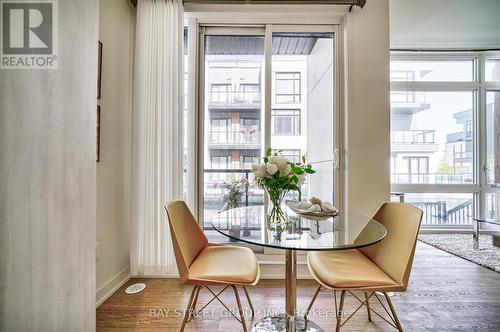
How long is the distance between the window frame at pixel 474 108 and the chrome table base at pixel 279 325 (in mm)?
3204

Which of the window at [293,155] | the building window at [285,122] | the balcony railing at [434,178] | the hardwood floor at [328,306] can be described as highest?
the building window at [285,122]

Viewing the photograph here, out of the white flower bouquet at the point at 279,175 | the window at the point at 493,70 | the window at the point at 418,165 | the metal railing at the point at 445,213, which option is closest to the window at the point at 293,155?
the white flower bouquet at the point at 279,175

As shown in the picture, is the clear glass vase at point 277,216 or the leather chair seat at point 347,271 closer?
the leather chair seat at point 347,271

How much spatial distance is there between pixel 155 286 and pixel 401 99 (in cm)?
460

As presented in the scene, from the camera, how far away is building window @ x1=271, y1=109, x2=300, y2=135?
7.88 feet

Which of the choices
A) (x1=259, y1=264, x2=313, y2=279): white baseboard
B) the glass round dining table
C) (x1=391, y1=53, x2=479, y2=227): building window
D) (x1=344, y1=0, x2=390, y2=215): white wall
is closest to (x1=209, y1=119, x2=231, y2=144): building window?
the glass round dining table

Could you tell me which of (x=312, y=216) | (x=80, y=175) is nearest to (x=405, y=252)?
(x=312, y=216)

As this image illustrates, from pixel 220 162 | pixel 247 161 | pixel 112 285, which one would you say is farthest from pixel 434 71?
pixel 112 285

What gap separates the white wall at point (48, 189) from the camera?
844mm

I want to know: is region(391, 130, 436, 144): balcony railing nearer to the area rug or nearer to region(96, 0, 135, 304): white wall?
the area rug

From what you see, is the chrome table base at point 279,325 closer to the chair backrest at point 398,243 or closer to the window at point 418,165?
the chair backrest at point 398,243

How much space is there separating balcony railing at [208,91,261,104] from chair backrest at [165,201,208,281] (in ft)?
4.30

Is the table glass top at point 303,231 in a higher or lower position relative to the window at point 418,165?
lower

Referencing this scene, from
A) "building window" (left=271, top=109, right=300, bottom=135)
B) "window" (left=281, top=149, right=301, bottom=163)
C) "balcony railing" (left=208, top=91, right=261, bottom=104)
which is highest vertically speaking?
"balcony railing" (left=208, top=91, right=261, bottom=104)
